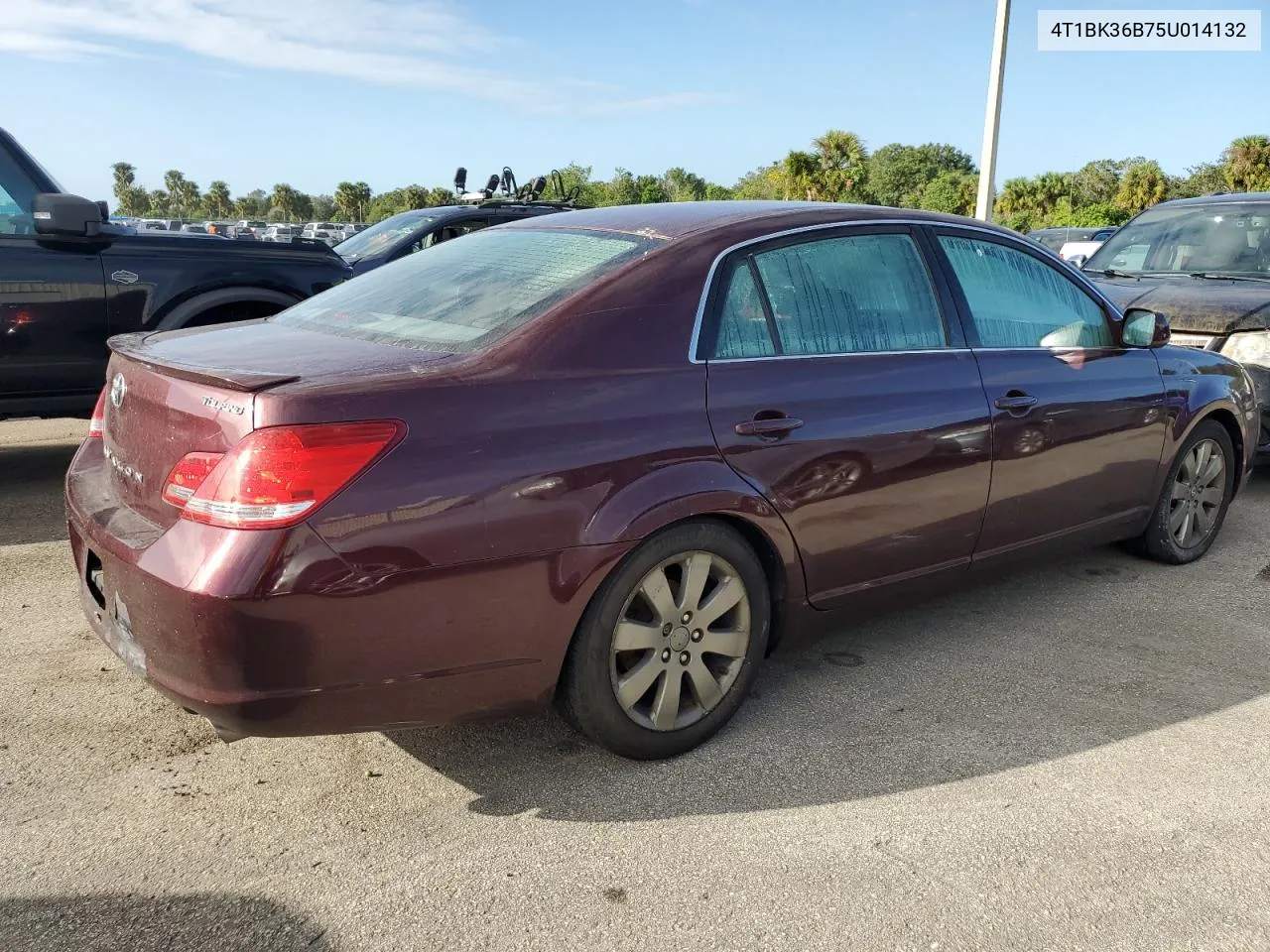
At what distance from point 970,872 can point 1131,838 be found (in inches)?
19.0

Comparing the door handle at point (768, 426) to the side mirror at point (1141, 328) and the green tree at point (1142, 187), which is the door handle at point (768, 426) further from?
the green tree at point (1142, 187)

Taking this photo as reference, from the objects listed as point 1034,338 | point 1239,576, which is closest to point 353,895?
point 1034,338

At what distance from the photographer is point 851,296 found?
137 inches

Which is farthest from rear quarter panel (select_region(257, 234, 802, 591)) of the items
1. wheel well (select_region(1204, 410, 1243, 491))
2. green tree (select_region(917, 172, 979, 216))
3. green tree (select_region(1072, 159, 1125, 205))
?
green tree (select_region(1072, 159, 1125, 205))

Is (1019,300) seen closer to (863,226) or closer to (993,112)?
(863,226)

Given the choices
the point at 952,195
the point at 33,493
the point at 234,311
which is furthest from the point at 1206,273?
the point at 952,195

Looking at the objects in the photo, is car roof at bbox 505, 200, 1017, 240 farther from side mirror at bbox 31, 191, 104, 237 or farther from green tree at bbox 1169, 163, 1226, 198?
green tree at bbox 1169, 163, 1226, 198

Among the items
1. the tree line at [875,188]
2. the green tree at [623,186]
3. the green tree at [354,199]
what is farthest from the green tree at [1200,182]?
the green tree at [354,199]

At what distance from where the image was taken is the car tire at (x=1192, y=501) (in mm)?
4746

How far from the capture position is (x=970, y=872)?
253 centimetres

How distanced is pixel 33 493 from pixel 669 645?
14.6 ft

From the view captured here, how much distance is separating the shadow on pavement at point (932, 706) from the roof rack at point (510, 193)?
6.72 m

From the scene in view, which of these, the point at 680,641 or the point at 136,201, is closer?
the point at 680,641

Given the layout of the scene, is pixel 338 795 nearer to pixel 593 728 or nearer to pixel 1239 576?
pixel 593 728
